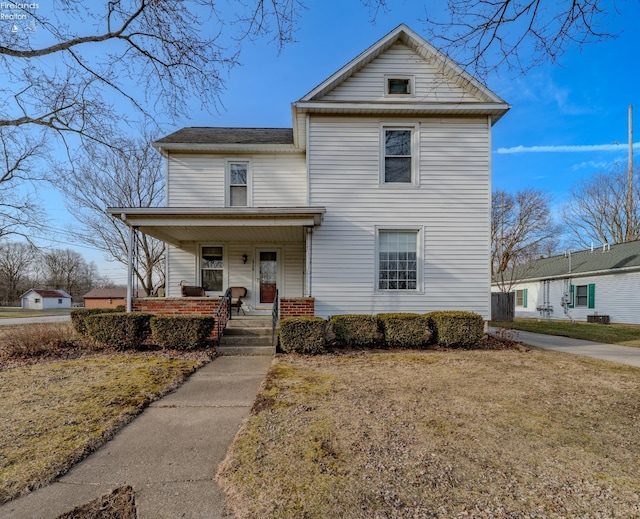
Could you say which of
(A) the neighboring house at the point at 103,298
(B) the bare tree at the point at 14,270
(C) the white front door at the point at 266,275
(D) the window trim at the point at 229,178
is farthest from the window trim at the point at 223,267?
(B) the bare tree at the point at 14,270

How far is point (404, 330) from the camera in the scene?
24.5 ft

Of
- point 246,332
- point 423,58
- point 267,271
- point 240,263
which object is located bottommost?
point 246,332

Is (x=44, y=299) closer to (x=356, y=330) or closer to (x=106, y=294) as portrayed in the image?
(x=106, y=294)

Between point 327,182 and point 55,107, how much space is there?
6.71 meters

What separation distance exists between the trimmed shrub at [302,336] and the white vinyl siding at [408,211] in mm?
1749

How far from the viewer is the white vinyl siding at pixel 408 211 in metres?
8.69

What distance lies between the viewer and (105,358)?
258 inches

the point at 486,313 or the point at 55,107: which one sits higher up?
the point at 55,107

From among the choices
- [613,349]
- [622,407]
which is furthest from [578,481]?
[613,349]

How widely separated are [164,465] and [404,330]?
18.7 ft

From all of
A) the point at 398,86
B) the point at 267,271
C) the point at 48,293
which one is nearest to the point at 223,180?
the point at 267,271

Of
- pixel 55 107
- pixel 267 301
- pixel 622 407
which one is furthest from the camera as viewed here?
pixel 267 301

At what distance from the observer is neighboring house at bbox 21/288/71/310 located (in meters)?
49.2

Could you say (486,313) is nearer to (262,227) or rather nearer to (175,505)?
(262,227)
